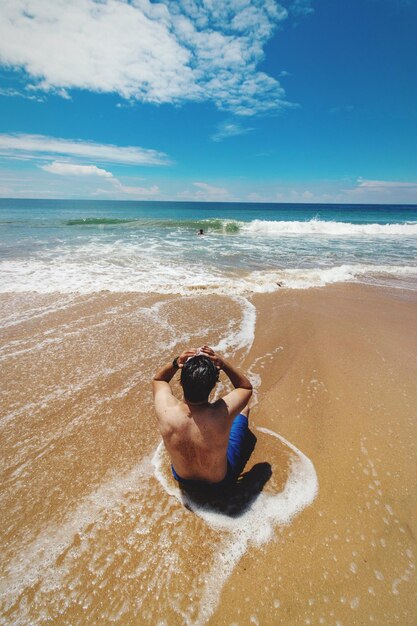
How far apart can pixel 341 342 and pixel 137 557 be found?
173 inches

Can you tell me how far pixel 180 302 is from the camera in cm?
727

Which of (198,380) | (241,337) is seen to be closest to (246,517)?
(198,380)

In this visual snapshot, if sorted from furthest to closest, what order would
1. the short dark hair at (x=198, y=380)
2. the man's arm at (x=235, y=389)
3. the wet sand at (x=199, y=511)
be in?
the man's arm at (x=235, y=389) < the short dark hair at (x=198, y=380) < the wet sand at (x=199, y=511)

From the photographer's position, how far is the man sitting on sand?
208 centimetres

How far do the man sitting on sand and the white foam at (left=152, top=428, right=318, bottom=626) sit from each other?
0.23m

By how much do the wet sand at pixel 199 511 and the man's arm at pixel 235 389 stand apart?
83cm

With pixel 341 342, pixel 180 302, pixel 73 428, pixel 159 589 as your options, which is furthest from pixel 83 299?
pixel 159 589

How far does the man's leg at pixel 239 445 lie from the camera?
2531mm

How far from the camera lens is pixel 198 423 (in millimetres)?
2105

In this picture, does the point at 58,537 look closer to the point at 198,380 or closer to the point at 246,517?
the point at 246,517

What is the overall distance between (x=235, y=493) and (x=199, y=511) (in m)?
0.34

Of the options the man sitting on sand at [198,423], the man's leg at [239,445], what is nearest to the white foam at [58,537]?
the man sitting on sand at [198,423]

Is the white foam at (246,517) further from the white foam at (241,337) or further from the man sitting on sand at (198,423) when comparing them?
the white foam at (241,337)

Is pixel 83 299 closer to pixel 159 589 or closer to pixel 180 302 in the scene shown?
pixel 180 302
